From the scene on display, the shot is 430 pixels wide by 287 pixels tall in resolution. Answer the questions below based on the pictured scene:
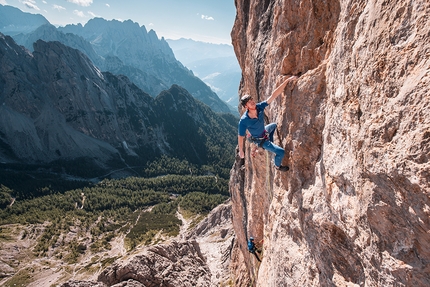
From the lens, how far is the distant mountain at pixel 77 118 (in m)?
124

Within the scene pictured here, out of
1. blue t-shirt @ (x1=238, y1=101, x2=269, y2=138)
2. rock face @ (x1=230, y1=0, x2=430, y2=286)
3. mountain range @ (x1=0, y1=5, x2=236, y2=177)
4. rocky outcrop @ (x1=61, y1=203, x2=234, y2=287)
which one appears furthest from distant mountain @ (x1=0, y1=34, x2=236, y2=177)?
rock face @ (x1=230, y1=0, x2=430, y2=286)

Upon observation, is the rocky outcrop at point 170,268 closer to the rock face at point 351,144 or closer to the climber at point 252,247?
the climber at point 252,247

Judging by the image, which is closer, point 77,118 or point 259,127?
point 259,127

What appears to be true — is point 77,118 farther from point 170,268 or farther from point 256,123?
point 256,123

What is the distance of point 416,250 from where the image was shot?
4227 mm

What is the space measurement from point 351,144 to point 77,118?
155400 mm

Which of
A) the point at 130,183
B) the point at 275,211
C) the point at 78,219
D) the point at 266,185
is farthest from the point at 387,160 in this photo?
the point at 130,183

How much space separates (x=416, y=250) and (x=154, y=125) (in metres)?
172

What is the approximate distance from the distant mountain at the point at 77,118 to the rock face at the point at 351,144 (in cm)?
13277

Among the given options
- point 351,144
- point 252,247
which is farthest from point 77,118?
A: point 351,144

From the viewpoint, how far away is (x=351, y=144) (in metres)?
5.57

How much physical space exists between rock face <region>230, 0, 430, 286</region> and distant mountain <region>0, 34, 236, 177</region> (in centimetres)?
13277

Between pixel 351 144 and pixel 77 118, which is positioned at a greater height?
pixel 351 144

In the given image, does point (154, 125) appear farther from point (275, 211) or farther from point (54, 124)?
point (275, 211)
